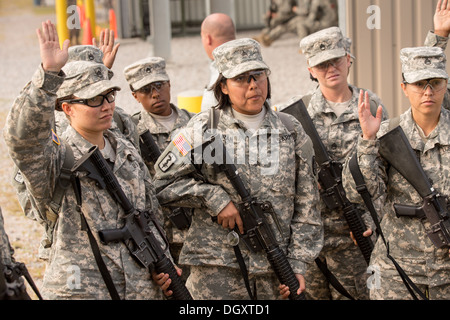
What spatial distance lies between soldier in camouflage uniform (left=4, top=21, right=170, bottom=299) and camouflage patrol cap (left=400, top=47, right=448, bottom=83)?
1.61 metres

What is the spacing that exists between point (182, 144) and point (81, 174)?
753 mm

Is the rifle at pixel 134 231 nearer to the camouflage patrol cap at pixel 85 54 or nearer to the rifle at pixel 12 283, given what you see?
the rifle at pixel 12 283

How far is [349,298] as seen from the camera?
521 centimetres

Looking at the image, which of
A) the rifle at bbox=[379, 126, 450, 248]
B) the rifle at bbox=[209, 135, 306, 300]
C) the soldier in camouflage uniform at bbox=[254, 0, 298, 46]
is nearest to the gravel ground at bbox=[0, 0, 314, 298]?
the soldier in camouflage uniform at bbox=[254, 0, 298, 46]

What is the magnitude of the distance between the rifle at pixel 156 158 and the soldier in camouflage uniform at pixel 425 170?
4.52 feet

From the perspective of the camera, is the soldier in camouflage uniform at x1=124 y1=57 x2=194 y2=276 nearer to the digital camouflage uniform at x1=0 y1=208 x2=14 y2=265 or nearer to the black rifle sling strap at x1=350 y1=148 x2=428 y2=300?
the black rifle sling strap at x1=350 y1=148 x2=428 y2=300

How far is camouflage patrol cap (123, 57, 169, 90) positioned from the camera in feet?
18.9

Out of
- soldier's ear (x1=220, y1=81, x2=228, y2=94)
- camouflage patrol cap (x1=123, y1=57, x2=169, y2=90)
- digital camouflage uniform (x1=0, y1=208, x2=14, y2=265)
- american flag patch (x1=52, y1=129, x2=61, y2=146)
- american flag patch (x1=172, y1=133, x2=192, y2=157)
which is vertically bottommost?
digital camouflage uniform (x1=0, y1=208, x2=14, y2=265)

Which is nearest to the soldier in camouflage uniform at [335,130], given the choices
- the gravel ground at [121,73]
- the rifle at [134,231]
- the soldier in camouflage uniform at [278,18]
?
the rifle at [134,231]

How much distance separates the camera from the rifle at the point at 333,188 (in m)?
5.25

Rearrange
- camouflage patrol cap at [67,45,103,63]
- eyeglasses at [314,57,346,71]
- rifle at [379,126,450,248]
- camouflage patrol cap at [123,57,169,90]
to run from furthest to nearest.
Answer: camouflage patrol cap at [123,57,169,90]
eyeglasses at [314,57,346,71]
camouflage patrol cap at [67,45,103,63]
rifle at [379,126,450,248]

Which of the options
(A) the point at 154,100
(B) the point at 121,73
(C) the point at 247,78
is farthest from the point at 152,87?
(B) the point at 121,73

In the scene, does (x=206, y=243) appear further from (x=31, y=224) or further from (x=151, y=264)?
(x=31, y=224)
